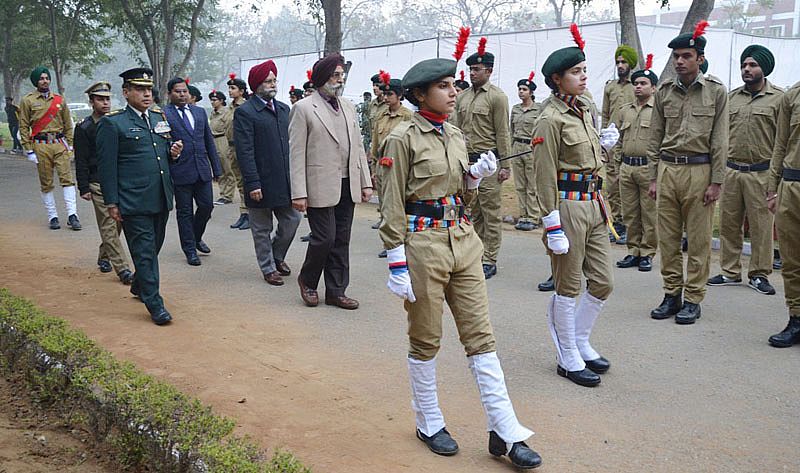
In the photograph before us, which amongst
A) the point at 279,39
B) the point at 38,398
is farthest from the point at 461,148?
the point at 279,39

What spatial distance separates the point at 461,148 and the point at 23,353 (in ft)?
11.3

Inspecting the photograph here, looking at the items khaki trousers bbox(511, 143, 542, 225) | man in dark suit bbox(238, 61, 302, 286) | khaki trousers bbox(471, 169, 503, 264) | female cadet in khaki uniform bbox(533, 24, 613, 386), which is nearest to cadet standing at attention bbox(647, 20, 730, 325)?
female cadet in khaki uniform bbox(533, 24, 613, 386)

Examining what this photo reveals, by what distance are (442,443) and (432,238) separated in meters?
1.10

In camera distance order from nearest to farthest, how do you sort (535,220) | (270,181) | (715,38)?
1. (270,181)
2. (535,220)
3. (715,38)

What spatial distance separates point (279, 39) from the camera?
105 metres

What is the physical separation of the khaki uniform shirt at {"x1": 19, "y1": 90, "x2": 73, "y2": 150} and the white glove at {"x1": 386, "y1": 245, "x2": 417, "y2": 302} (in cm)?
895

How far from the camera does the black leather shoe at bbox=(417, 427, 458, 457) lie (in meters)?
4.00

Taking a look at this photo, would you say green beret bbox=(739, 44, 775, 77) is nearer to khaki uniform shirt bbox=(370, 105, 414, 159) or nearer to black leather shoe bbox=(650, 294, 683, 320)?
black leather shoe bbox=(650, 294, 683, 320)

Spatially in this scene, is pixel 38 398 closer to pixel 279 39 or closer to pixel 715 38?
pixel 715 38

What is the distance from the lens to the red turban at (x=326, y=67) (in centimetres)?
669

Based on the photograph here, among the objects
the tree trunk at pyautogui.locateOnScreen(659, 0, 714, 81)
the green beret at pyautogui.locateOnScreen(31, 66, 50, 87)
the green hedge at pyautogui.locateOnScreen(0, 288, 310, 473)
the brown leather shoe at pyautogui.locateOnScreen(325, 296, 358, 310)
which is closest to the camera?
the green hedge at pyautogui.locateOnScreen(0, 288, 310, 473)

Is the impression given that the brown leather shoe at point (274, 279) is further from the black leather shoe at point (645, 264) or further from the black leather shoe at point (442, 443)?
the black leather shoe at point (442, 443)

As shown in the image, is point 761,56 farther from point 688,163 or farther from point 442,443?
point 442,443

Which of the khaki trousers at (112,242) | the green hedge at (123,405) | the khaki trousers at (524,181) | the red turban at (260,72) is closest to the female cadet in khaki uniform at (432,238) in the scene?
the green hedge at (123,405)
